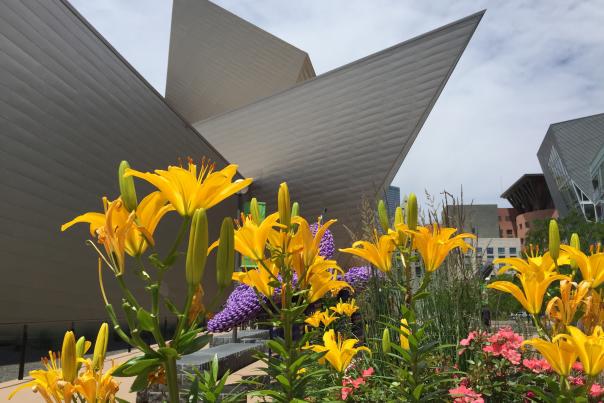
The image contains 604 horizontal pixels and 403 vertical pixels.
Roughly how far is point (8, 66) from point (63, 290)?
4.65 metres

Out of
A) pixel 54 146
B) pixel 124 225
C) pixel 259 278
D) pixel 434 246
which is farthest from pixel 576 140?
Answer: pixel 124 225

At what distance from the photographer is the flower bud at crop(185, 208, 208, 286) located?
0.64 m

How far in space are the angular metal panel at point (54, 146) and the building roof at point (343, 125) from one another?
868cm

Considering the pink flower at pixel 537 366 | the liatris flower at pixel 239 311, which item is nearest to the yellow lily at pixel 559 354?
the pink flower at pixel 537 366

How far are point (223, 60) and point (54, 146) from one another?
18149 millimetres

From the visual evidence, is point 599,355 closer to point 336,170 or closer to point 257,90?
point 336,170

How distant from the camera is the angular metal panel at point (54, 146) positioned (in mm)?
8391

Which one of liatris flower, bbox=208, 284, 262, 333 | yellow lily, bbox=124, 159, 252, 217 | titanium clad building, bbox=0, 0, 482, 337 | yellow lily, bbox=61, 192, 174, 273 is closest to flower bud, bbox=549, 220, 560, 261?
yellow lily, bbox=124, 159, 252, 217

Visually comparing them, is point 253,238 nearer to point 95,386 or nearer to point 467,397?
point 95,386

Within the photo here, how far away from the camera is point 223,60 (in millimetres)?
26391

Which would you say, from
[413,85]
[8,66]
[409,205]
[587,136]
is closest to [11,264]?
[8,66]

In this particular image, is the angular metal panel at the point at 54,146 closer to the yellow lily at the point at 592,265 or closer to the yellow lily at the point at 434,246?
the yellow lily at the point at 434,246

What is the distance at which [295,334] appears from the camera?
364 cm

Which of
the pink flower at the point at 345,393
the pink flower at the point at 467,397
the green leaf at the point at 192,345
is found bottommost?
the pink flower at the point at 345,393
